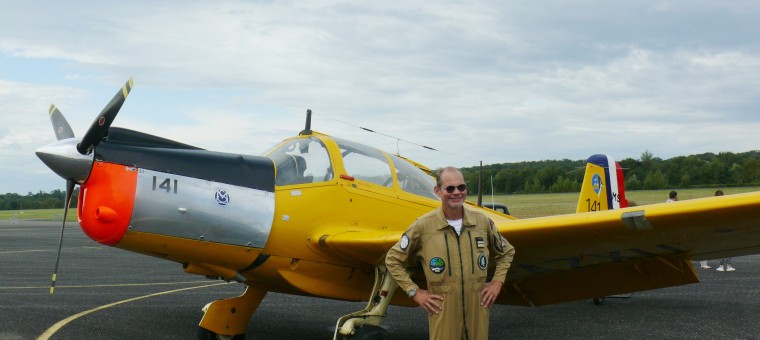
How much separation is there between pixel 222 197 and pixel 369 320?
4.97 ft

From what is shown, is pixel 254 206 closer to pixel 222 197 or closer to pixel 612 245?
pixel 222 197

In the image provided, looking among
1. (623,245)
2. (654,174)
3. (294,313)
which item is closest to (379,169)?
(623,245)

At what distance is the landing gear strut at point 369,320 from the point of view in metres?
5.52

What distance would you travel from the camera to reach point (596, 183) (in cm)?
1128

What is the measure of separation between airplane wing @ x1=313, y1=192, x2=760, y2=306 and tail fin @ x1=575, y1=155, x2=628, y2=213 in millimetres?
4376

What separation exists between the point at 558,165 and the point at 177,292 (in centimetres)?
2738

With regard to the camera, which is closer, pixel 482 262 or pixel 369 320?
pixel 482 262

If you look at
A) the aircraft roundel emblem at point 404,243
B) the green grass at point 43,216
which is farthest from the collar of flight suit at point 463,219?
the green grass at point 43,216

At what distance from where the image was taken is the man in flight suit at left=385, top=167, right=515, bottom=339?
3873 millimetres

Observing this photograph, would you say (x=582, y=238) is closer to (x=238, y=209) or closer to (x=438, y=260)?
(x=438, y=260)

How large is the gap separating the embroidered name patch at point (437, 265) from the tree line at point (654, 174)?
2907 cm

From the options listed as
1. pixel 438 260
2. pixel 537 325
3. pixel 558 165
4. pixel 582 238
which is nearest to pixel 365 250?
pixel 582 238

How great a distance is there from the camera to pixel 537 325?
8.54 metres

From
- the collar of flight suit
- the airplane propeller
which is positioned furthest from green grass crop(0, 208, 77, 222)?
Answer: the collar of flight suit
